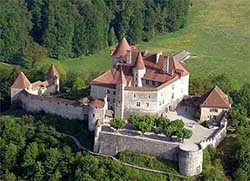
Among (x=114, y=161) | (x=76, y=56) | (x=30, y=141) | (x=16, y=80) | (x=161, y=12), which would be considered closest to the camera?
(x=114, y=161)

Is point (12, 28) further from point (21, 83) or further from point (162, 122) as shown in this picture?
point (162, 122)

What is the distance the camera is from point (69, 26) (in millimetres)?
114000

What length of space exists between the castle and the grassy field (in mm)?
21252

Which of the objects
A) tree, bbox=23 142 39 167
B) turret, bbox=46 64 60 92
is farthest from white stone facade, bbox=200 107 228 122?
turret, bbox=46 64 60 92

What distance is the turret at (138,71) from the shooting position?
7306 cm

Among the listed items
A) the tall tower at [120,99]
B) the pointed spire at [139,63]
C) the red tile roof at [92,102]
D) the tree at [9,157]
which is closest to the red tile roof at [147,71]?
the pointed spire at [139,63]

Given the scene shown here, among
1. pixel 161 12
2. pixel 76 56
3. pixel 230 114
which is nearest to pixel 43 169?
pixel 230 114

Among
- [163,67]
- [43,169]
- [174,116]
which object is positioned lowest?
[43,169]

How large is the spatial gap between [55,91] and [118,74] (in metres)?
10.9

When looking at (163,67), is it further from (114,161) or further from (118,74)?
(114,161)

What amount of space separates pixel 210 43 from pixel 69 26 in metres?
22.6

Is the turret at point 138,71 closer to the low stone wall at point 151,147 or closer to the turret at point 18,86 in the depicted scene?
Result: the low stone wall at point 151,147

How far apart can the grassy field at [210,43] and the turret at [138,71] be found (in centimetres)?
2288

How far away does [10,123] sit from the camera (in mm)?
72562
